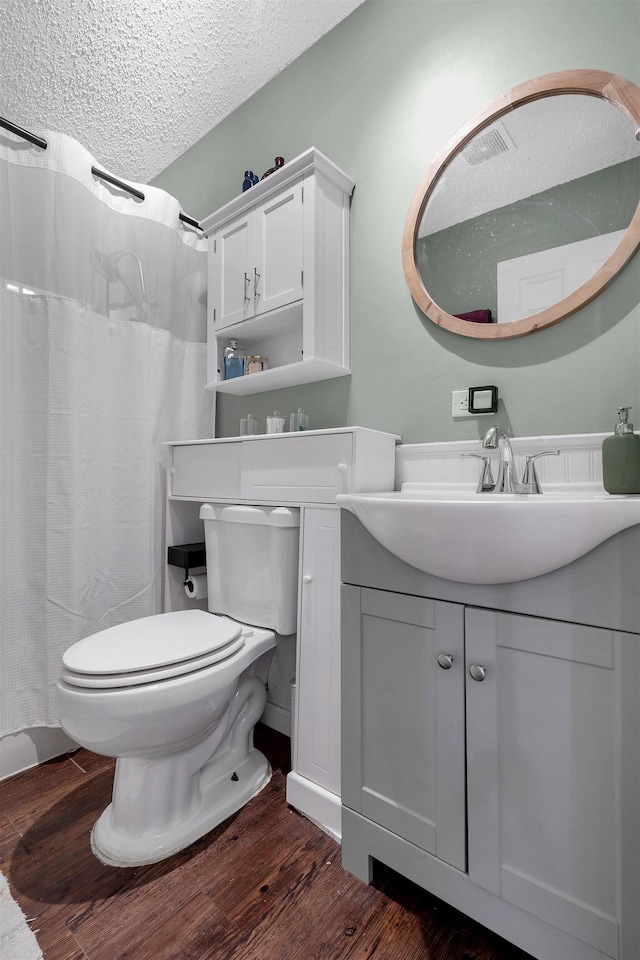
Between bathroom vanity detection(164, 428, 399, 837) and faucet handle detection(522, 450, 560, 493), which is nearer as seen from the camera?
faucet handle detection(522, 450, 560, 493)

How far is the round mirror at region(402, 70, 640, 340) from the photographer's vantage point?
1066 millimetres

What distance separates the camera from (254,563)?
4.73 feet

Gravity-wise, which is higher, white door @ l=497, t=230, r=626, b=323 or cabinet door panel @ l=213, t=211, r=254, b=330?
cabinet door panel @ l=213, t=211, r=254, b=330

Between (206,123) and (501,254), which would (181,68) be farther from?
(501,254)

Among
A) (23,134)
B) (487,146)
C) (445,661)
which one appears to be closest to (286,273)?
(487,146)

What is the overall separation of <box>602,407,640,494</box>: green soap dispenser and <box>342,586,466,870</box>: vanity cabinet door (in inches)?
16.5

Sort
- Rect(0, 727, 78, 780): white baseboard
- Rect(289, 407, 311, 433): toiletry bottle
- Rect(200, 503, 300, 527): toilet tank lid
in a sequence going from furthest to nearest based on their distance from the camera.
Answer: Rect(289, 407, 311, 433): toiletry bottle
Rect(0, 727, 78, 780): white baseboard
Rect(200, 503, 300, 527): toilet tank lid

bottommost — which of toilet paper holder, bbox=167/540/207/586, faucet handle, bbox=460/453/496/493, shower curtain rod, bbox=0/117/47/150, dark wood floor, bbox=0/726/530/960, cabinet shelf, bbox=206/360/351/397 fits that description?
dark wood floor, bbox=0/726/530/960

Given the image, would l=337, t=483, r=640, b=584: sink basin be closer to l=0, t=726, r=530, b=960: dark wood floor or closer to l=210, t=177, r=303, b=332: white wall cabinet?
l=0, t=726, r=530, b=960: dark wood floor

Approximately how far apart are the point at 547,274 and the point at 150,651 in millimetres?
1395

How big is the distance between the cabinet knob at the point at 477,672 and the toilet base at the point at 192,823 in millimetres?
885

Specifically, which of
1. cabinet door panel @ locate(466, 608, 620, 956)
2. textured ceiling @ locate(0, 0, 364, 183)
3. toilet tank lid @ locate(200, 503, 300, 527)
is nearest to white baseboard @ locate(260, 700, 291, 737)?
toilet tank lid @ locate(200, 503, 300, 527)

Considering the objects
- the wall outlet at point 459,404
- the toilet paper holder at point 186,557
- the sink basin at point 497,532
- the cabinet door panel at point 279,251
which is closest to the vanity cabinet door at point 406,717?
the sink basin at point 497,532

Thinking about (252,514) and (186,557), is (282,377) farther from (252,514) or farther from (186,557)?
(186,557)
